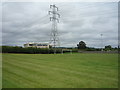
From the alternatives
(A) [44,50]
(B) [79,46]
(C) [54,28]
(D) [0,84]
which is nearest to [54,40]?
(C) [54,28]

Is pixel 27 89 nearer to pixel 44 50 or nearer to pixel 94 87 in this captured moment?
pixel 94 87

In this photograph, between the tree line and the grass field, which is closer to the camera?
the grass field

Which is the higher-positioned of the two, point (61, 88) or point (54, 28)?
point (54, 28)

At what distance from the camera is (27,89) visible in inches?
183

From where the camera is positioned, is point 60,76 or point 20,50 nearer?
point 60,76

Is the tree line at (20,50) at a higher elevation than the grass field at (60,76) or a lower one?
higher

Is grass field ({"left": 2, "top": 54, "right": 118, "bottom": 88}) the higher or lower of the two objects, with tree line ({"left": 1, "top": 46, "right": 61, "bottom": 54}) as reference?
lower

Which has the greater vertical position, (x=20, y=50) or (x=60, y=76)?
(x=20, y=50)

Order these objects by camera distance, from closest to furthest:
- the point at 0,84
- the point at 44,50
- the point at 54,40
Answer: the point at 0,84 → the point at 54,40 → the point at 44,50

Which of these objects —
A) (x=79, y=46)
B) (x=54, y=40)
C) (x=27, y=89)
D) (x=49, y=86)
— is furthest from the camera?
(x=79, y=46)

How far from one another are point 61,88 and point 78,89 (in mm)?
608

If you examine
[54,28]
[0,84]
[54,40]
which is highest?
[54,28]

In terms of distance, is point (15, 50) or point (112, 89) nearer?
point (112, 89)

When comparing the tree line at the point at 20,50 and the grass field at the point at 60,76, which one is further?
the tree line at the point at 20,50
